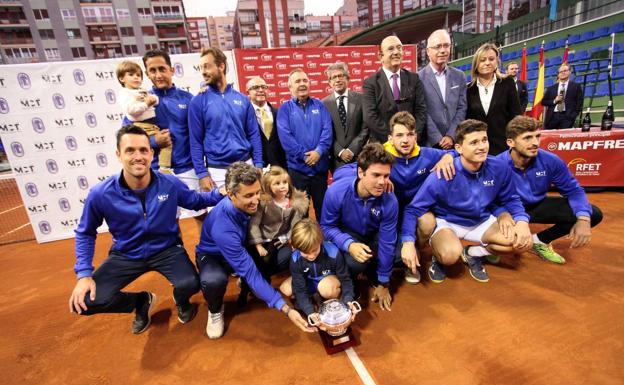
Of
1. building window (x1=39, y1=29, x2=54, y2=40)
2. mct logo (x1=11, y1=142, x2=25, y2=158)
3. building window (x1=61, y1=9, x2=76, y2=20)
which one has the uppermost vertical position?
building window (x1=61, y1=9, x2=76, y2=20)

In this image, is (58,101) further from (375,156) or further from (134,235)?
(375,156)

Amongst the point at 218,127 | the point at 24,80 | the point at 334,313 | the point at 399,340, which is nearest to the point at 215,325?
the point at 334,313

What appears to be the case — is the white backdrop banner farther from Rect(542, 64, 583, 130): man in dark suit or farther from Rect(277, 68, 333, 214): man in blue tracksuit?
Rect(542, 64, 583, 130): man in dark suit

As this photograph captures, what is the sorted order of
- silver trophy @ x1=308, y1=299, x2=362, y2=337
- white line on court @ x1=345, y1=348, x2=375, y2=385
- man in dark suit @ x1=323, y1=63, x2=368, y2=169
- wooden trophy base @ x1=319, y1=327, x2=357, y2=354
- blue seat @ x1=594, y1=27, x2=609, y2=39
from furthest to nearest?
blue seat @ x1=594, y1=27, x2=609, y2=39 < man in dark suit @ x1=323, y1=63, x2=368, y2=169 < wooden trophy base @ x1=319, y1=327, x2=357, y2=354 < silver trophy @ x1=308, y1=299, x2=362, y2=337 < white line on court @ x1=345, y1=348, x2=375, y2=385

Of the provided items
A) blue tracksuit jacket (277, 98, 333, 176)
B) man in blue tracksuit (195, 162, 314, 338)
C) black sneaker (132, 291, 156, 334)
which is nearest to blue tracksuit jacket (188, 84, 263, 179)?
blue tracksuit jacket (277, 98, 333, 176)

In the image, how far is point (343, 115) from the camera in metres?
3.82

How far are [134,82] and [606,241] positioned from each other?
18.4ft

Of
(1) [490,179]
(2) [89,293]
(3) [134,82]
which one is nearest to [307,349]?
(2) [89,293]

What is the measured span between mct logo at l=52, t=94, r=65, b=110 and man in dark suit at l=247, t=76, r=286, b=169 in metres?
3.44

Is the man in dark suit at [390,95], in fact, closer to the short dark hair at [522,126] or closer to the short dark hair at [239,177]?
the short dark hair at [522,126]

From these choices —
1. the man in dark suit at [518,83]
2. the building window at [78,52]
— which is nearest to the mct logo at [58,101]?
the man in dark suit at [518,83]

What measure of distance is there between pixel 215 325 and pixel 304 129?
92.2 inches

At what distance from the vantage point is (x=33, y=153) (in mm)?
4855

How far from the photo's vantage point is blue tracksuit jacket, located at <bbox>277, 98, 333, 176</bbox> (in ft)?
11.8
